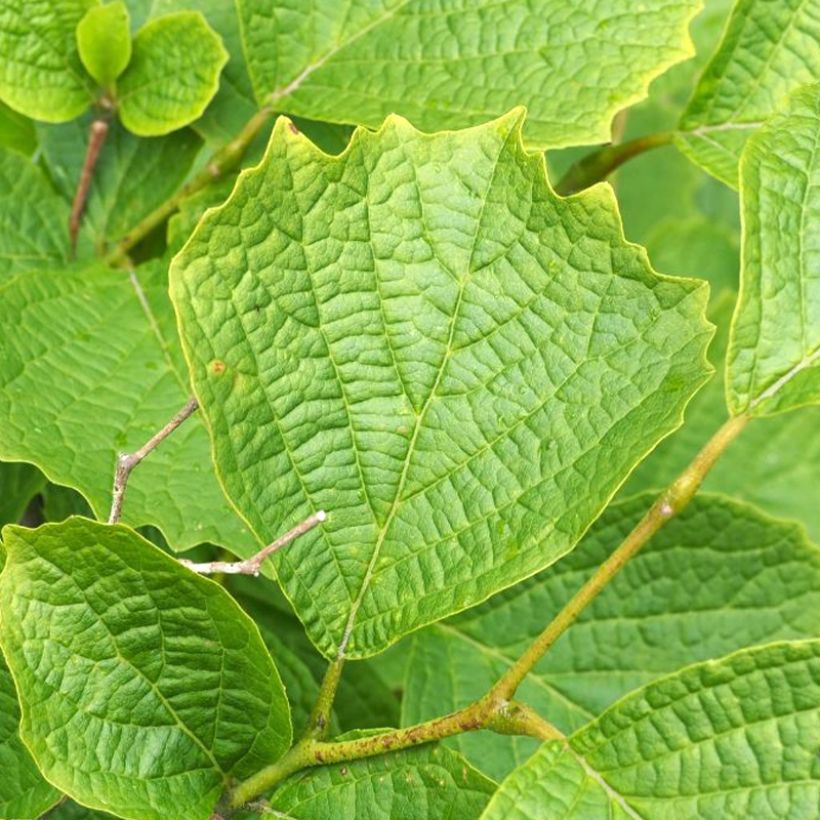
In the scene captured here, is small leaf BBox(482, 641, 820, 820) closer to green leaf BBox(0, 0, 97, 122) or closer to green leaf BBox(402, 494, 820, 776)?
green leaf BBox(402, 494, 820, 776)

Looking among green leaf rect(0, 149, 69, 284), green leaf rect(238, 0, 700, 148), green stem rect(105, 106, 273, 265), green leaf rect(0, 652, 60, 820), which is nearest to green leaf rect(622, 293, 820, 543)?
green leaf rect(238, 0, 700, 148)

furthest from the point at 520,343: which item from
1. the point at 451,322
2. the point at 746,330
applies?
the point at 746,330

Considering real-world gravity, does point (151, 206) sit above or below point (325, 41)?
below

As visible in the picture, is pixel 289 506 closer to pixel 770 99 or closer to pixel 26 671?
pixel 26 671

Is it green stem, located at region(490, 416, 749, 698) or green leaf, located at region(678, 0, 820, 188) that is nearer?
green stem, located at region(490, 416, 749, 698)

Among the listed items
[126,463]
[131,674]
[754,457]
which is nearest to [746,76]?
[754,457]

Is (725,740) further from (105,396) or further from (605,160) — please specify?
(605,160)
